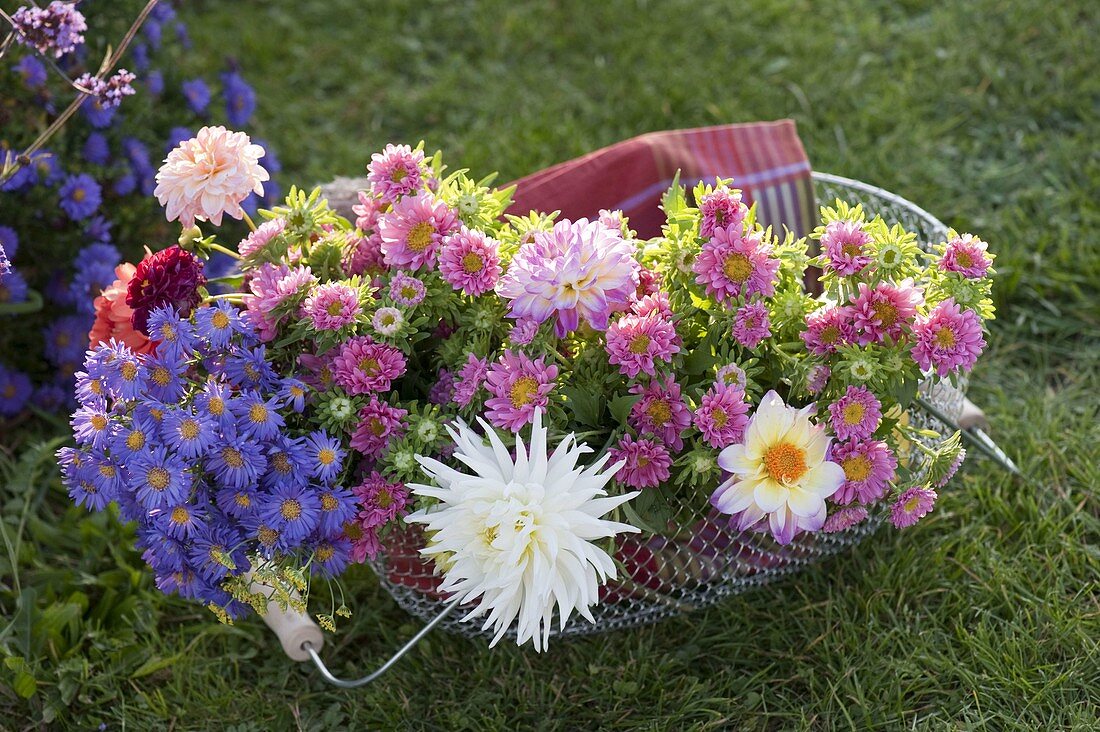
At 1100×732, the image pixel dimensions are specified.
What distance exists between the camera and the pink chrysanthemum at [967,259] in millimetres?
1136

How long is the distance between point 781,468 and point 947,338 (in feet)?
0.70

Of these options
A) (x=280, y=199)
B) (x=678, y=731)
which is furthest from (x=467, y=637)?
(x=280, y=199)

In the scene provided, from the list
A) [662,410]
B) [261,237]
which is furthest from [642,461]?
[261,237]

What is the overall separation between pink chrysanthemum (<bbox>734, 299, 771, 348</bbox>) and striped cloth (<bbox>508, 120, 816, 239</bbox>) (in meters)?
0.52

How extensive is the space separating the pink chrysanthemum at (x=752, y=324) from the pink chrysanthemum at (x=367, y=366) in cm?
35

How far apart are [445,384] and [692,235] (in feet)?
1.04

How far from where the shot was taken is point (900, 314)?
1.12m

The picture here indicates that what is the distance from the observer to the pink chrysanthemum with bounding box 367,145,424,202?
1207 millimetres

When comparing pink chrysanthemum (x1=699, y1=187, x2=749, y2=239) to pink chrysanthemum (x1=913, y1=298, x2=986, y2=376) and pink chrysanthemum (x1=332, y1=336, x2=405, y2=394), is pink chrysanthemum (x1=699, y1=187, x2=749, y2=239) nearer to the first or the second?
pink chrysanthemum (x1=913, y1=298, x2=986, y2=376)

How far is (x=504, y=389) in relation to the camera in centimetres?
112

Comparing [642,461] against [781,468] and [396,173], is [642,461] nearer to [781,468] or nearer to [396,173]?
[781,468]

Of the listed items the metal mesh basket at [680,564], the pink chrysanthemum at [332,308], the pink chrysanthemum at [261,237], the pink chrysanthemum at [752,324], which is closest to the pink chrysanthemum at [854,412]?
the pink chrysanthemum at [752,324]

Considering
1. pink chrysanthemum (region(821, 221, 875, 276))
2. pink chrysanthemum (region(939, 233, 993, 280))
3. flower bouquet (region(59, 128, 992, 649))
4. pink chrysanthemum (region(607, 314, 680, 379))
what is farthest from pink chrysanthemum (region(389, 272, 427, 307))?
pink chrysanthemum (region(939, 233, 993, 280))

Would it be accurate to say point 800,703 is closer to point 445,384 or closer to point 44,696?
point 445,384
